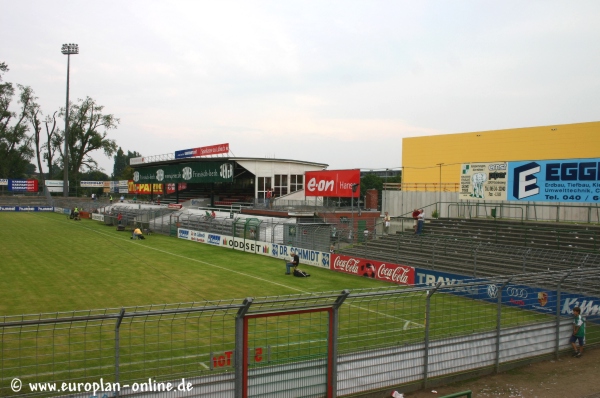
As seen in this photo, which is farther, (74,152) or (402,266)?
(74,152)

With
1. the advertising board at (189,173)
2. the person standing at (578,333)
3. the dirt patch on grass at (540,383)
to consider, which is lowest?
the dirt patch on grass at (540,383)

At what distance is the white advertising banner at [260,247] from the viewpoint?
29.0 meters

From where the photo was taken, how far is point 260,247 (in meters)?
33.3

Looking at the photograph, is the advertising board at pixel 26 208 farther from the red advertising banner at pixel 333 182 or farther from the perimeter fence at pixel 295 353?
the perimeter fence at pixel 295 353

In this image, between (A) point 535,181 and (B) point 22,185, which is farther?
(B) point 22,185

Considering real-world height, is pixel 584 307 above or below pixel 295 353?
above

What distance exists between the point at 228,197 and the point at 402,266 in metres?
43.1

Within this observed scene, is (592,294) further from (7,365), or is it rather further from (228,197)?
(228,197)

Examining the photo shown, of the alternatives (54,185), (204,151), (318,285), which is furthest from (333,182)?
(54,185)

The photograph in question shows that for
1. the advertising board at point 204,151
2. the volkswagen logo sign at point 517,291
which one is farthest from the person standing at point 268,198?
the volkswagen logo sign at point 517,291

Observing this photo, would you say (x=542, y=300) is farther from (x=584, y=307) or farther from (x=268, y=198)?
(x=268, y=198)

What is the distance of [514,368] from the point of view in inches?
437

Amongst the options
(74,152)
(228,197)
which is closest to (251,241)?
(228,197)

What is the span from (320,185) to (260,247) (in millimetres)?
10303
